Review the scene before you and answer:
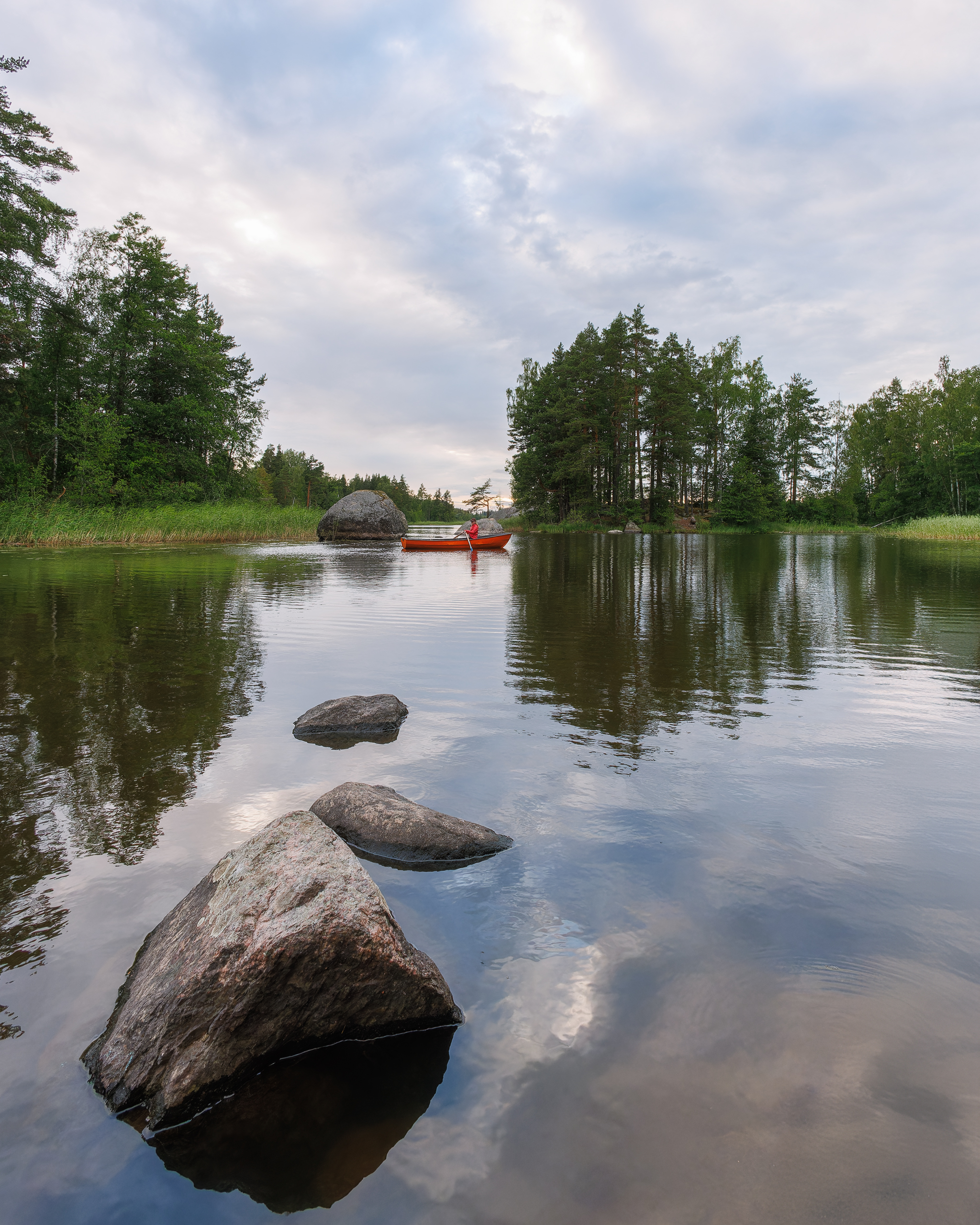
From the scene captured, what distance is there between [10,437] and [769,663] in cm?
4193

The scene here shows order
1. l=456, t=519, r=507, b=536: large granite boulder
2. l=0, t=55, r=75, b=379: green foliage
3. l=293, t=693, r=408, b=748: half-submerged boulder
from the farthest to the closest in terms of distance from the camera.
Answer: l=456, t=519, r=507, b=536: large granite boulder
l=0, t=55, r=75, b=379: green foliage
l=293, t=693, r=408, b=748: half-submerged boulder

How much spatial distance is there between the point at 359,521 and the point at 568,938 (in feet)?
154

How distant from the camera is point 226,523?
40.4m

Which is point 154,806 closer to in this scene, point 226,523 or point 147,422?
point 226,523

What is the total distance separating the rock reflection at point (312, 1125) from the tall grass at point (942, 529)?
50106mm

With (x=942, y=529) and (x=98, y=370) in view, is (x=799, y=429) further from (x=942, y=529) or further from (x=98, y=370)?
(x=98, y=370)

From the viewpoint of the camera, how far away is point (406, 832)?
4047 mm

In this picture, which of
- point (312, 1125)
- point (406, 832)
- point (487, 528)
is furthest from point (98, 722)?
point (487, 528)

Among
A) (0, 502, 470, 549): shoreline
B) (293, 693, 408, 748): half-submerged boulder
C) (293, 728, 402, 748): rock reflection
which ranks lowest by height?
(293, 728, 402, 748): rock reflection

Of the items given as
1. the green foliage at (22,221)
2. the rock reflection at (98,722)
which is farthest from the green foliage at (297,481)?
the rock reflection at (98,722)

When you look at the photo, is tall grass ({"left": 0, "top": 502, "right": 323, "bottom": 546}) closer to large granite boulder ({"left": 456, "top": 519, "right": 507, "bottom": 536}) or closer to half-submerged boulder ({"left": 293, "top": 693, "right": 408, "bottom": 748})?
large granite boulder ({"left": 456, "top": 519, "right": 507, "bottom": 536})

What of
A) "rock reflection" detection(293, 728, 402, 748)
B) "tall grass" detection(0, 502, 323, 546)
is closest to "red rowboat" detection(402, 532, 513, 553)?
"tall grass" detection(0, 502, 323, 546)

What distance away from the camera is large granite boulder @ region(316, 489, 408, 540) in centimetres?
4809

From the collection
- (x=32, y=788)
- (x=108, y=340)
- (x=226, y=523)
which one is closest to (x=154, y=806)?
(x=32, y=788)
